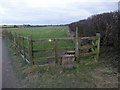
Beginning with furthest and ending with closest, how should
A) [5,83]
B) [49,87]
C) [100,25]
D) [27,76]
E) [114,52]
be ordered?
1. [100,25]
2. [114,52]
3. [27,76]
4. [5,83]
5. [49,87]

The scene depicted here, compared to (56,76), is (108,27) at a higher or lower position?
higher

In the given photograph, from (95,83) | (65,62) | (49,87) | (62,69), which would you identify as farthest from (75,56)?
(49,87)

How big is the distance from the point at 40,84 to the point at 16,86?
0.83 m

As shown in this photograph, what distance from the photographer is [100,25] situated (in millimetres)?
8070

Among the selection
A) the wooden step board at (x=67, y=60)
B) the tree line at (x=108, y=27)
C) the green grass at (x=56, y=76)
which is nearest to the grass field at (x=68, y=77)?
the green grass at (x=56, y=76)

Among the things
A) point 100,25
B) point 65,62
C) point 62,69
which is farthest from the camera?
point 100,25

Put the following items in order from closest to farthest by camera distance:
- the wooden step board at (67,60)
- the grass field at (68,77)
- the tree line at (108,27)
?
1. the grass field at (68,77)
2. the wooden step board at (67,60)
3. the tree line at (108,27)

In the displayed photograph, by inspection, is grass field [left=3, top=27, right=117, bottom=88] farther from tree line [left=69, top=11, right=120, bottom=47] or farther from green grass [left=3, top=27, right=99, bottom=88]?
tree line [left=69, top=11, right=120, bottom=47]

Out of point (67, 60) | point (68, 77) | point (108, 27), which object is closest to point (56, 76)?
point (68, 77)

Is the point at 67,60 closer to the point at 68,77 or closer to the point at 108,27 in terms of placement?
the point at 68,77

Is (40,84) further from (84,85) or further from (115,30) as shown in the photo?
(115,30)

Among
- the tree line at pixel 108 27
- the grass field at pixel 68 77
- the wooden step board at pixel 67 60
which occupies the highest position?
the tree line at pixel 108 27

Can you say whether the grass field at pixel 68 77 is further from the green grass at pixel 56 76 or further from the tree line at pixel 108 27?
the tree line at pixel 108 27

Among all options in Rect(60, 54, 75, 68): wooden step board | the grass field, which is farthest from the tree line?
Rect(60, 54, 75, 68): wooden step board
